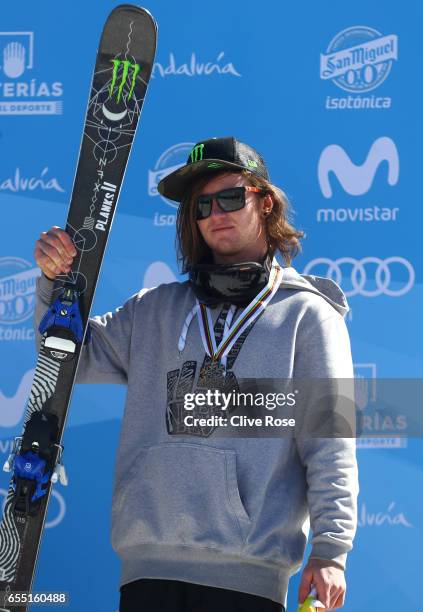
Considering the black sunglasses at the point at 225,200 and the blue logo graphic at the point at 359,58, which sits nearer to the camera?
the black sunglasses at the point at 225,200

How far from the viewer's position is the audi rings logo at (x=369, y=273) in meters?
3.47

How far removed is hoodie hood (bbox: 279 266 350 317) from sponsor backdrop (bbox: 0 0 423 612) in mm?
1004

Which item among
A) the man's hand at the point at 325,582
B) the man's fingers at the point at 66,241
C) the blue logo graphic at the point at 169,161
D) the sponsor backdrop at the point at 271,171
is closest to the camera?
the man's hand at the point at 325,582

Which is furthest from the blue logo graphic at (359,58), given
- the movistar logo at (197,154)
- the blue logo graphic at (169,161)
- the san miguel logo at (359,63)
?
the movistar logo at (197,154)

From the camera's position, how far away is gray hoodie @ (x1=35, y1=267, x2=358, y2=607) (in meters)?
2.09

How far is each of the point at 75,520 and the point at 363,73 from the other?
2.13 m

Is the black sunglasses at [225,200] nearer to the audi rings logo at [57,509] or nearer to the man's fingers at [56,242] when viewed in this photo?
the man's fingers at [56,242]

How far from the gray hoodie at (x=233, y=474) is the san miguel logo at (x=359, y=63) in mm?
1435

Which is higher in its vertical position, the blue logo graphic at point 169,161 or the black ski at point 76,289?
the blue logo graphic at point 169,161

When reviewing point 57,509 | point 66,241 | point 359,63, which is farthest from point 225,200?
point 57,509

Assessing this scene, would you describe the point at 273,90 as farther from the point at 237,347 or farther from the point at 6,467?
the point at 6,467

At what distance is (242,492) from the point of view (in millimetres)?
2109

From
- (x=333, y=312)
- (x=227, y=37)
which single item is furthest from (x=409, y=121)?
(x=333, y=312)

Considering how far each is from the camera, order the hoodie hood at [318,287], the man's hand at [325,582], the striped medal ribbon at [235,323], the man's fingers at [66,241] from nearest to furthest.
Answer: the man's hand at [325,582] < the striped medal ribbon at [235,323] < the hoodie hood at [318,287] < the man's fingers at [66,241]
